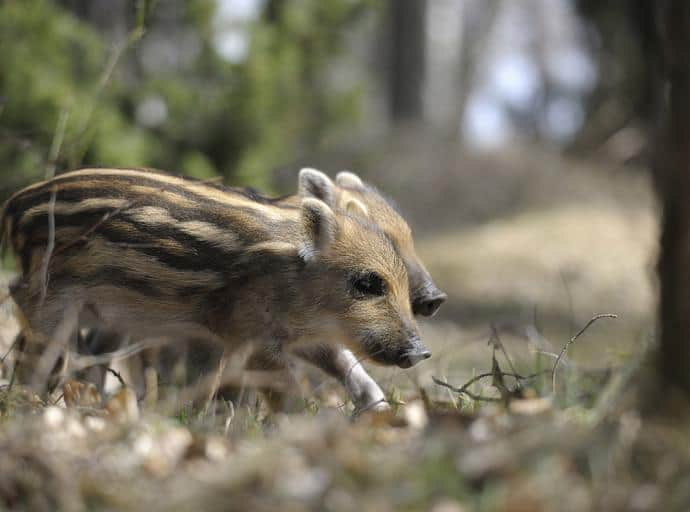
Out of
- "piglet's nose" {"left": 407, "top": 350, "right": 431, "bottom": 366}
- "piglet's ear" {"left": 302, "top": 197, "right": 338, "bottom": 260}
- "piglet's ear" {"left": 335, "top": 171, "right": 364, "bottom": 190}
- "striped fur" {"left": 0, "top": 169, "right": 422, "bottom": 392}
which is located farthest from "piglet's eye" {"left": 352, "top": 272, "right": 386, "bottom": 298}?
"piglet's ear" {"left": 335, "top": 171, "right": 364, "bottom": 190}

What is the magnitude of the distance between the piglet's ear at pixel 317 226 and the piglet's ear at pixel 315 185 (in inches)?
18.4

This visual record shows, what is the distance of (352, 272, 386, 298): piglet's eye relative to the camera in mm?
4016

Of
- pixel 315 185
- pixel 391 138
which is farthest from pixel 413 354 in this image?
pixel 391 138

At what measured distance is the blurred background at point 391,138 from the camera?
5.89m

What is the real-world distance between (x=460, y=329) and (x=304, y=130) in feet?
7.15

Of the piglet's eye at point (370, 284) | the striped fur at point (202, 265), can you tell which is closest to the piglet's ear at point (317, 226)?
the striped fur at point (202, 265)

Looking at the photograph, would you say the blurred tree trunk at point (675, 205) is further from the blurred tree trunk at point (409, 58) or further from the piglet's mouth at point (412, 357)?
the blurred tree trunk at point (409, 58)

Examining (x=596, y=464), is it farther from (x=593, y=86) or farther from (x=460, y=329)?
(x=593, y=86)

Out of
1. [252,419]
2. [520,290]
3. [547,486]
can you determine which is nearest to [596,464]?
[547,486]

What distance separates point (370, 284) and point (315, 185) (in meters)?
0.71

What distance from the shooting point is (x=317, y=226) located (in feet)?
13.1

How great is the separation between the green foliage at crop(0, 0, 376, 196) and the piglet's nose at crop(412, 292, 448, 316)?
8.48 feet

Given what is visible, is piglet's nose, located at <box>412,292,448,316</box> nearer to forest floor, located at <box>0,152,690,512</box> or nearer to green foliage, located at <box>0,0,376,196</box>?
forest floor, located at <box>0,152,690,512</box>

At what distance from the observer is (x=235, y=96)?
7.27 meters
